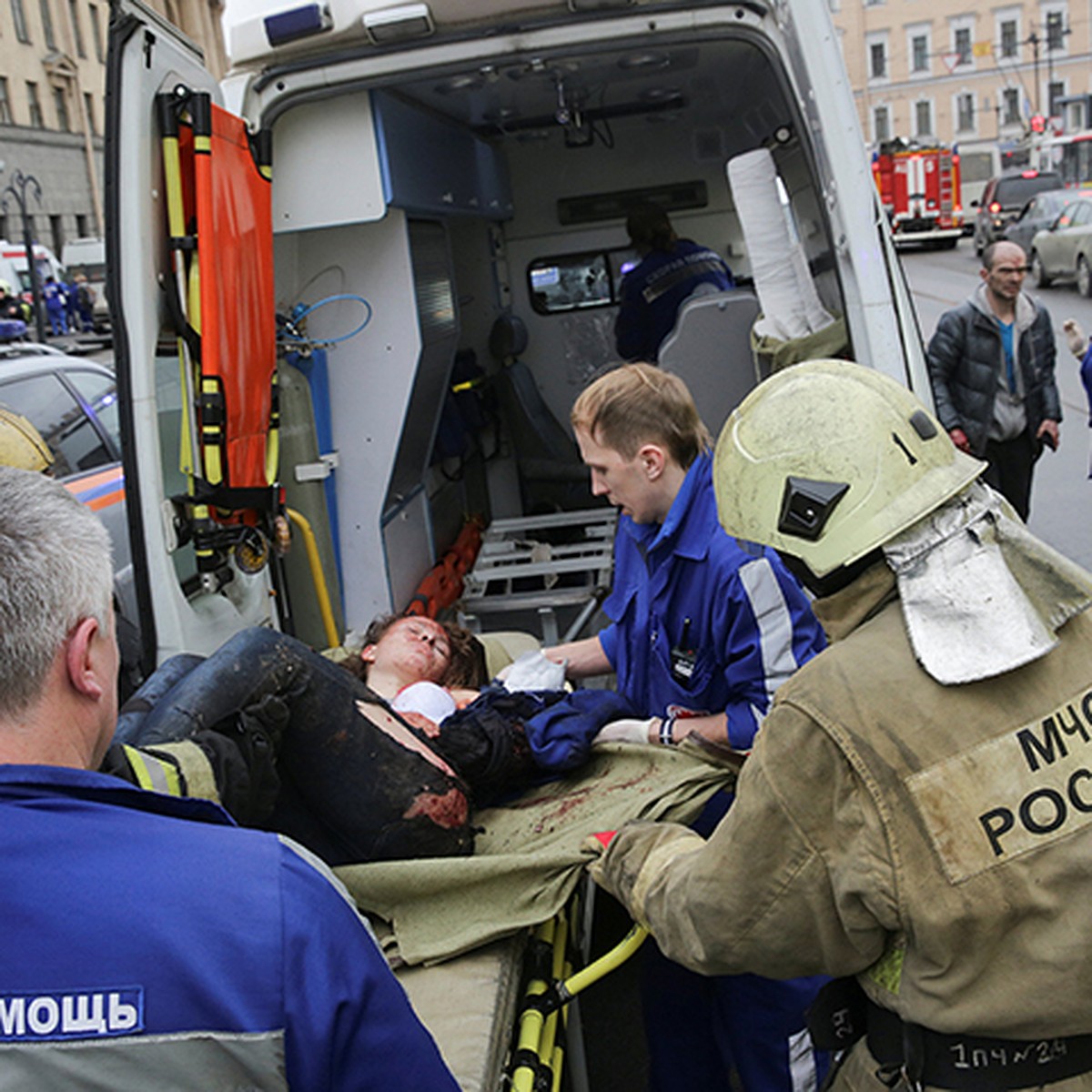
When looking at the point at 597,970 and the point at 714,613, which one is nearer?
the point at 597,970

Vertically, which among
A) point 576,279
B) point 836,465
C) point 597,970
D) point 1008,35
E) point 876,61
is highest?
point 1008,35

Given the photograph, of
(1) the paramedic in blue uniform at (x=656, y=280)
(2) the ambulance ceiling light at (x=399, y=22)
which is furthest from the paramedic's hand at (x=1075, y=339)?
(2) the ambulance ceiling light at (x=399, y=22)

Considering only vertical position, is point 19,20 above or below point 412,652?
above

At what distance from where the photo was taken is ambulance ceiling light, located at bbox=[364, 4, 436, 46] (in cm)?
378

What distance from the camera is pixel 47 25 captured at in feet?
135

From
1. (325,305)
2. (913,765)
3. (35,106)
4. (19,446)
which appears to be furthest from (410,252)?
(35,106)

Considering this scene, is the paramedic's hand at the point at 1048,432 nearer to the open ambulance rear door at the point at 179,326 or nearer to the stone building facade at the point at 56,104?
the open ambulance rear door at the point at 179,326

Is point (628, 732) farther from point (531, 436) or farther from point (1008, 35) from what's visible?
point (1008, 35)

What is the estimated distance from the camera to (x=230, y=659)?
8.87 feet

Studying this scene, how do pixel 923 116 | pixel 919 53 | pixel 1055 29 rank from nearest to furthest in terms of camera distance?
pixel 1055 29 → pixel 919 53 → pixel 923 116

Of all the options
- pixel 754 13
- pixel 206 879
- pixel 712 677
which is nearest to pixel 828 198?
pixel 754 13

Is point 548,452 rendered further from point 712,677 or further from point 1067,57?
point 1067,57

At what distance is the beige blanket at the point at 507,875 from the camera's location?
2498 mm

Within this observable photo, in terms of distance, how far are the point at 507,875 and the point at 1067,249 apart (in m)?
21.9
